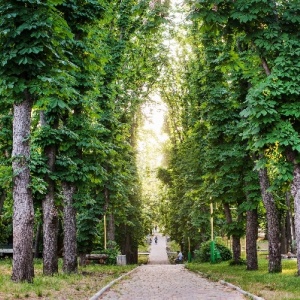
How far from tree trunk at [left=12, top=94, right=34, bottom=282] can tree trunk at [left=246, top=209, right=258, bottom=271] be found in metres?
11.1

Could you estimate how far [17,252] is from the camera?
12000 mm

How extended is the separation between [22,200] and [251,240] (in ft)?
38.5

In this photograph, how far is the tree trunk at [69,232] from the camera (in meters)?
17.9

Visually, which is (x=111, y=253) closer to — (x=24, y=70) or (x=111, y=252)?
(x=111, y=252)

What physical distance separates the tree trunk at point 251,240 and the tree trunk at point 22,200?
11.1m

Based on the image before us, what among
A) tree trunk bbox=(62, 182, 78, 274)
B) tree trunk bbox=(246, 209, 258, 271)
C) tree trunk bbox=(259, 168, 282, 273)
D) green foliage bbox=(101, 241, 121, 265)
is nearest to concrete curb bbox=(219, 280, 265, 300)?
tree trunk bbox=(259, 168, 282, 273)

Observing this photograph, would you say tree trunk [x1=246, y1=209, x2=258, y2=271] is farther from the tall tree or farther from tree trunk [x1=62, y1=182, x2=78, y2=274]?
the tall tree

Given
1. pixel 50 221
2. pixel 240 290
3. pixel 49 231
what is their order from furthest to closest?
pixel 49 231, pixel 50 221, pixel 240 290

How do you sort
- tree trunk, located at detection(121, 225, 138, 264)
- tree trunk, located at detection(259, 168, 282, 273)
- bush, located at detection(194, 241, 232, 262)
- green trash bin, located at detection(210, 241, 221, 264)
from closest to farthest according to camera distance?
tree trunk, located at detection(259, 168, 282, 273)
green trash bin, located at detection(210, 241, 221, 264)
bush, located at detection(194, 241, 232, 262)
tree trunk, located at detection(121, 225, 138, 264)

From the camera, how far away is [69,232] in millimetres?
18281

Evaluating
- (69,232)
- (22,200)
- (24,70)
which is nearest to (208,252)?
(69,232)

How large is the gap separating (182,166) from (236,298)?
1085 inches

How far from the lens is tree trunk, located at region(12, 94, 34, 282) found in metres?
11.9

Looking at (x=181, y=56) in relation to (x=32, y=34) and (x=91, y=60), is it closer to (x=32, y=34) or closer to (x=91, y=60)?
(x=91, y=60)
